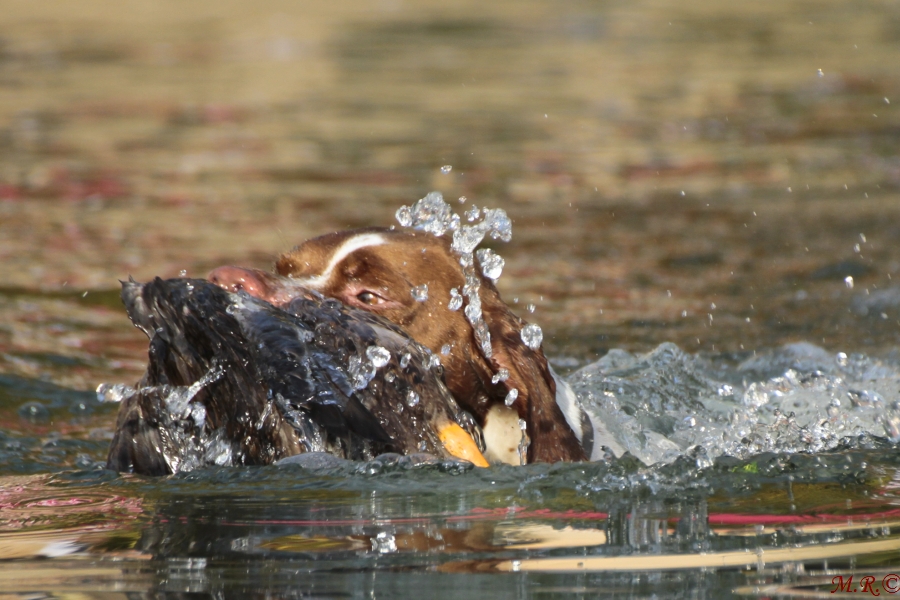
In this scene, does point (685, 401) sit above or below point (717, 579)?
above

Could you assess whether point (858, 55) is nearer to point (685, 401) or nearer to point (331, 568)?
point (685, 401)

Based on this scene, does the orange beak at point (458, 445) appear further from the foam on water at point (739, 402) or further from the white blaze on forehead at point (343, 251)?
the white blaze on forehead at point (343, 251)

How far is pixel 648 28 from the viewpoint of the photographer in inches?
891

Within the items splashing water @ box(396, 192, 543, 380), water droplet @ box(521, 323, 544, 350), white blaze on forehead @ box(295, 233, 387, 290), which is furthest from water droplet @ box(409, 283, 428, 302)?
water droplet @ box(521, 323, 544, 350)

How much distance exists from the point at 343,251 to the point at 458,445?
3.41 ft

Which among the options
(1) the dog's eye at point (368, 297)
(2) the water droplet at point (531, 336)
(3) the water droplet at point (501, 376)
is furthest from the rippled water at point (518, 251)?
(1) the dog's eye at point (368, 297)

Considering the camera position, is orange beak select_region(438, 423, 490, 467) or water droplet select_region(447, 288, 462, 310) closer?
orange beak select_region(438, 423, 490, 467)

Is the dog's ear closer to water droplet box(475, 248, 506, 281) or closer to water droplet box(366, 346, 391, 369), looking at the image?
water droplet box(475, 248, 506, 281)

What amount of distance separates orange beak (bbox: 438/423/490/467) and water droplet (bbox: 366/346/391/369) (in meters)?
0.31

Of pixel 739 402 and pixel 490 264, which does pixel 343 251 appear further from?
pixel 739 402

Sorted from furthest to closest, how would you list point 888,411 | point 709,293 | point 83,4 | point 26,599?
point 83,4
point 709,293
point 888,411
point 26,599

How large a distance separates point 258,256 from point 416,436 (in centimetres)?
568

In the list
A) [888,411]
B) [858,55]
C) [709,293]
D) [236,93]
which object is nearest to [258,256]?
[709,293]

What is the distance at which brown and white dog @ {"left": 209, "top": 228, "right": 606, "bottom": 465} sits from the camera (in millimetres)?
4445
